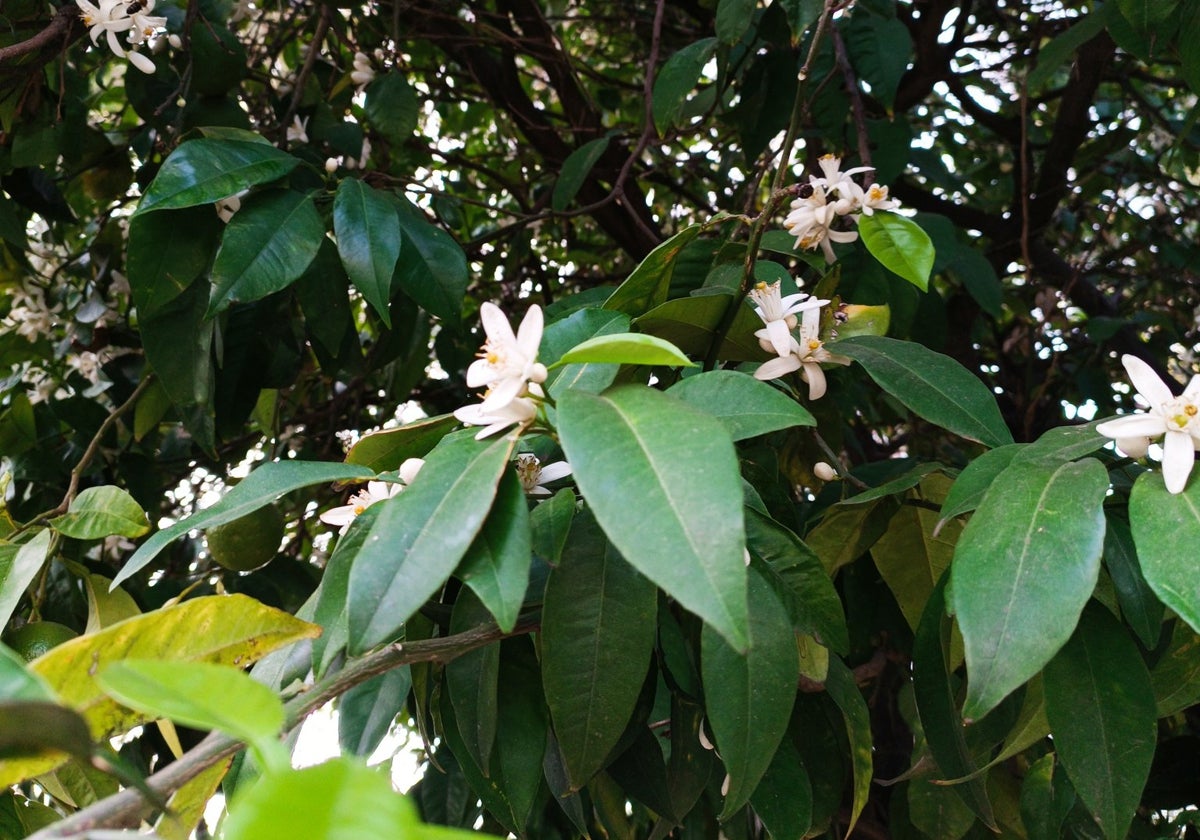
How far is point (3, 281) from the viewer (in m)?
1.58

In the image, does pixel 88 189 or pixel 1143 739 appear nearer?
pixel 1143 739

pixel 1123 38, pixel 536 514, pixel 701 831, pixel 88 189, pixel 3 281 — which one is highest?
pixel 1123 38

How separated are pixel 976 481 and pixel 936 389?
11cm

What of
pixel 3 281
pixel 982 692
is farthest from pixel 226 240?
pixel 3 281

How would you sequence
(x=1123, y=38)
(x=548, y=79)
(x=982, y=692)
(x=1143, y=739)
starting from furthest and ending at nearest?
(x=548, y=79) < (x=1123, y=38) < (x=1143, y=739) < (x=982, y=692)

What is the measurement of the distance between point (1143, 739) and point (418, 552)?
40 centimetres

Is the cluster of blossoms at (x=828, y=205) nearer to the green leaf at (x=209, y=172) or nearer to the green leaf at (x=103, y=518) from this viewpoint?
the green leaf at (x=209, y=172)

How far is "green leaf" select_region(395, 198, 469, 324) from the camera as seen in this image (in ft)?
3.51

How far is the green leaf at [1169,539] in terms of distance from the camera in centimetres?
49

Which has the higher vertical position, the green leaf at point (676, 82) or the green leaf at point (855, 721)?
the green leaf at point (676, 82)

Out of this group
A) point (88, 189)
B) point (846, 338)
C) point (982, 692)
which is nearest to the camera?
point (982, 692)

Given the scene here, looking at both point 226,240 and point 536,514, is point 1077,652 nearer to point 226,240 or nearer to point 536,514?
point 536,514

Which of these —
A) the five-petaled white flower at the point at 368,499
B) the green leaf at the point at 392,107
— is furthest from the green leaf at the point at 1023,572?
the green leaf at the point at 392,107

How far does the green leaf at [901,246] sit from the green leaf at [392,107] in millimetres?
852
